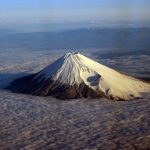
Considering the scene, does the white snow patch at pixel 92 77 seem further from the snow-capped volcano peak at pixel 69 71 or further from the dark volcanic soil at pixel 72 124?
the dark volcanic soil at pixel 72 124

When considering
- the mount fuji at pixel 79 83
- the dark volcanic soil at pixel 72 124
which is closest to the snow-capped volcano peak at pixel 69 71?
the mount fuji at pixel 79 83

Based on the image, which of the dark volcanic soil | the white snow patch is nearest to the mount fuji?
the white snow patch

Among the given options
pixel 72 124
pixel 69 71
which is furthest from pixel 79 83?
pixel 72 124

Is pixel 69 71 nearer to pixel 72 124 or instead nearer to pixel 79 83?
pixel 79 83

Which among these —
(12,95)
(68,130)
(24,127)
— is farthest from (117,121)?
(12,95)

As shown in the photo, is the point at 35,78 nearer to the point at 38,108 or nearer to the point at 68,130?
the point at 38,108

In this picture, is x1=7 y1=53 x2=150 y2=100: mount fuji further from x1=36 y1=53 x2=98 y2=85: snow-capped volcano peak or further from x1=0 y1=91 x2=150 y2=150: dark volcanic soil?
x1=0 y1=91 x2=150 y2=150: dark volcanic soil
